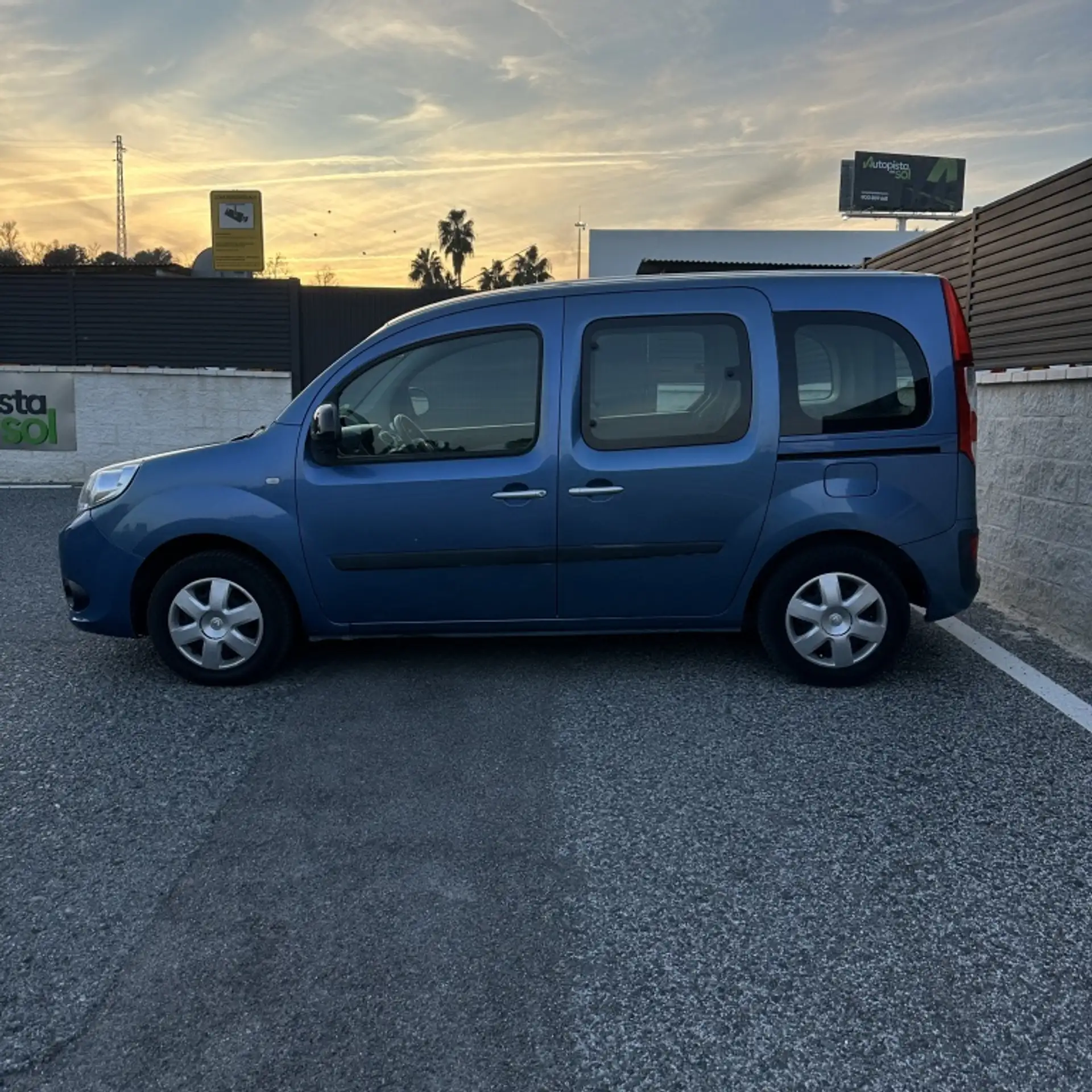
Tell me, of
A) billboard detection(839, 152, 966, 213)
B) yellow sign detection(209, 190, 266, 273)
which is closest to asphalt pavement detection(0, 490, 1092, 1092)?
yellow sign detection(209, 190, 266, 273)

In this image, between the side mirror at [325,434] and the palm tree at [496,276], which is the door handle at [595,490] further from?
the palm tree at [496,276]

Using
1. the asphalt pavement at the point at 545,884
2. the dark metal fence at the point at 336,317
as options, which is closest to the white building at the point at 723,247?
the dark metal fence at the point at 336,317

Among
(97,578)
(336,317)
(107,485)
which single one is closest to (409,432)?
(107,485)

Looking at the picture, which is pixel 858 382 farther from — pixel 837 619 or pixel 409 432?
pixel 409 432

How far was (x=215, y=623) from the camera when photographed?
15.3 feet

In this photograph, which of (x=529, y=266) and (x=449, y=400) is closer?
(x=449, y=400)

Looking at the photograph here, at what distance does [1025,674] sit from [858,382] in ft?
5.62

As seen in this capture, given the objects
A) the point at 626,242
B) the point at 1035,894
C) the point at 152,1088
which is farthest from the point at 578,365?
the point at 626,242

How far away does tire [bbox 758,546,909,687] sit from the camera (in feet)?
14.9

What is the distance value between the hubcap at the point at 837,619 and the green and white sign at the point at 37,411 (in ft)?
38.4

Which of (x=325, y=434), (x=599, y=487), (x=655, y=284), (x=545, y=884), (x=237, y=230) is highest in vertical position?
(x=237, y=230)

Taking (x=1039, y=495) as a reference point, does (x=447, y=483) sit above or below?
above

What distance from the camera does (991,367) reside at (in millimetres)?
6625

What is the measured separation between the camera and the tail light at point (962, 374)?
14.6 ft
